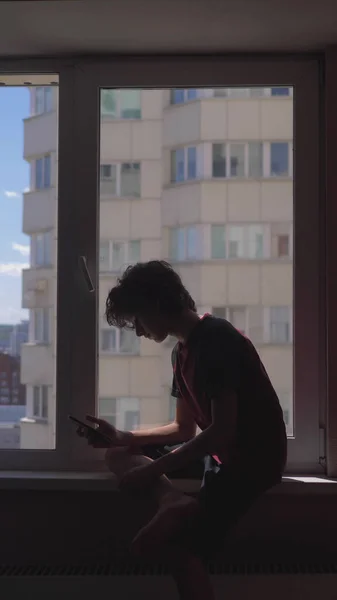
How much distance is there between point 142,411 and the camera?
2242mm

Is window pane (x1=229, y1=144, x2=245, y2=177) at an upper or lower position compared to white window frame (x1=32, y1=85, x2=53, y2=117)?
lower

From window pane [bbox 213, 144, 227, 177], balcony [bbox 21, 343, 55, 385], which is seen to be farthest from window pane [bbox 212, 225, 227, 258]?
balcony [bbox 21, 343, 55, 385]

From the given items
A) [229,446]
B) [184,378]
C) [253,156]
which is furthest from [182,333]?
[253,156]

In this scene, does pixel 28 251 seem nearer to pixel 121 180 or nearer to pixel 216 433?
pixel 121 180

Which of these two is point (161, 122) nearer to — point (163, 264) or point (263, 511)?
point (163, 264)

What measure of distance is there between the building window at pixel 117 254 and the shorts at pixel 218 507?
0.79m

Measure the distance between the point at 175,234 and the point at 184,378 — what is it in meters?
0.60

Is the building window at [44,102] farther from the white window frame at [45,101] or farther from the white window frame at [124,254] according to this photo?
the white window frame at [124,254]

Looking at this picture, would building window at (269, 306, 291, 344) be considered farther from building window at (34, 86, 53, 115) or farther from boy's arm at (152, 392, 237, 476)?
building window at (34, 86, 53, 115)

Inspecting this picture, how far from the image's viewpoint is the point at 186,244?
224 centimetres

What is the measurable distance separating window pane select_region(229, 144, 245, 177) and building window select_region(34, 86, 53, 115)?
2.04ft

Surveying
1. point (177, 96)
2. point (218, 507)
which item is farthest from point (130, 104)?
point (218, 507)

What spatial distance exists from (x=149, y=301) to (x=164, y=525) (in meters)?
0.55

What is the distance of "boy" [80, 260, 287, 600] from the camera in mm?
1633
